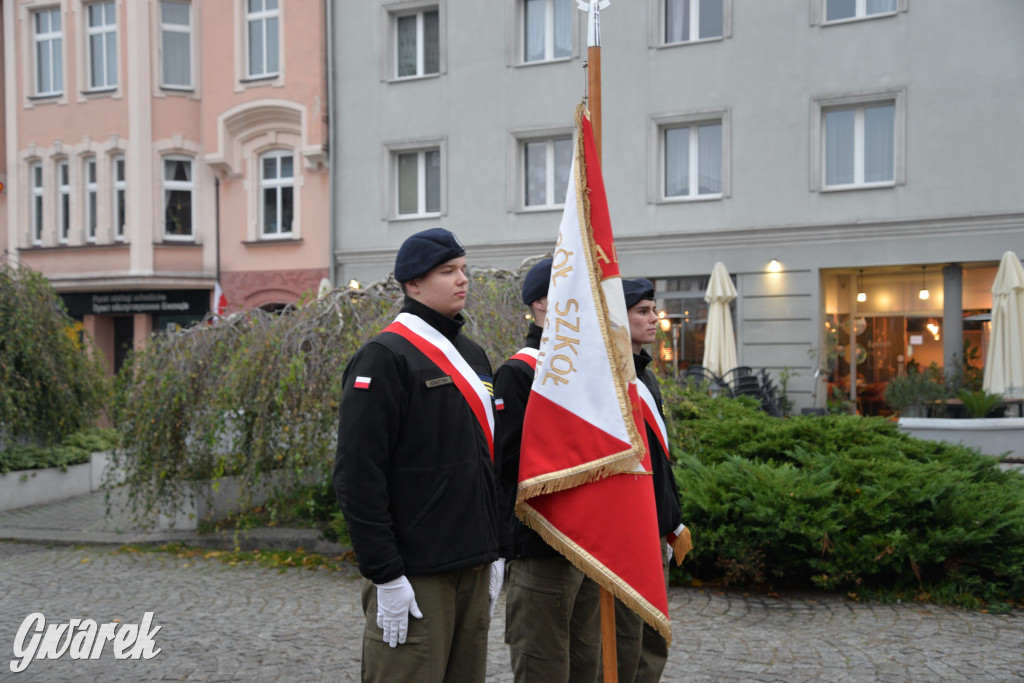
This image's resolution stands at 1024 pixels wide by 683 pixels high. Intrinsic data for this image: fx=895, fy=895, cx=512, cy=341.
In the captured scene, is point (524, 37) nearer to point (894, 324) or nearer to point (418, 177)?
point (418, 177)

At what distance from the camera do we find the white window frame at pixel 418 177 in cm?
1845

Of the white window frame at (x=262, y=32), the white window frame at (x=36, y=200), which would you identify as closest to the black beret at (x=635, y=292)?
the white window frame at (x=262, y=32)

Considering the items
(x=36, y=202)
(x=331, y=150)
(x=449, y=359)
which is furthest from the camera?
(x=36, y=202)

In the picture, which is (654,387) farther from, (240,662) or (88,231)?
(88,231)

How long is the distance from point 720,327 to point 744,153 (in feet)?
11.2

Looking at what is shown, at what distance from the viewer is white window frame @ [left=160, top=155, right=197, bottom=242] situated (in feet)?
65.1

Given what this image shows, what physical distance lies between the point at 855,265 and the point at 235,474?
11148 millimetres

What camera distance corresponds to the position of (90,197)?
67.1 feet

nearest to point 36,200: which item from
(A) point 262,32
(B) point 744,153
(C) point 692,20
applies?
(A) point 262,32

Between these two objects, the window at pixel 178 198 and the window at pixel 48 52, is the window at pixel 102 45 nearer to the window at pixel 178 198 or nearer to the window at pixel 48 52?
the window at pixel 48 52

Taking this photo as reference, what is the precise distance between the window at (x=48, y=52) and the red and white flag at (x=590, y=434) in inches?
824

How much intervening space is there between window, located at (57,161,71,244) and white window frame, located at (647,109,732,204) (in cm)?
1336

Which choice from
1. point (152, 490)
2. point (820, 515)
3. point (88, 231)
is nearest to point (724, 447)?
point (820, 515)

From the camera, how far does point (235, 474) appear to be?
339 inches
